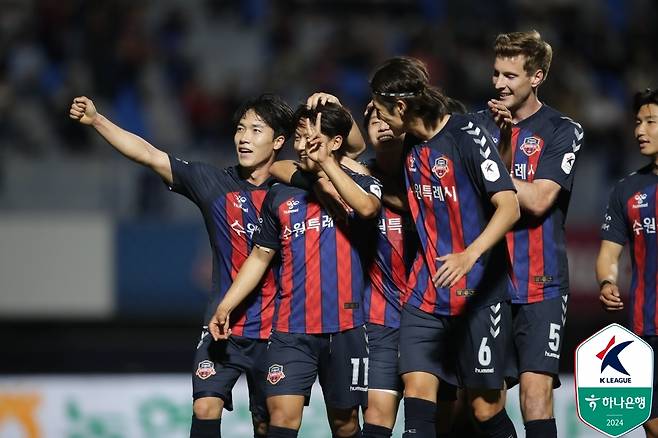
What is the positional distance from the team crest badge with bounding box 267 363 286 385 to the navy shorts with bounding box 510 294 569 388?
120 cm

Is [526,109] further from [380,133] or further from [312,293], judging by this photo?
[312,293]

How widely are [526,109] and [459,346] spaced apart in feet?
4.42

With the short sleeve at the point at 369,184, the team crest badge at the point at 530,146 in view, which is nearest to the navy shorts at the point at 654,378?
the team crest badge at the point at 530,146

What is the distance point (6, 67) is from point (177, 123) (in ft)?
6.79

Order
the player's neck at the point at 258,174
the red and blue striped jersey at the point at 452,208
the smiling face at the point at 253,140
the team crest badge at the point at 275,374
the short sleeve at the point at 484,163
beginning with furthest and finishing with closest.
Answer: the player's neck at the point at 258,174, the smiling face at the point at 253,140, the team crest badge at the point at 275,374, the red and blue striped jersey at the point at 452,208, the short sleeve at the point at 484,163

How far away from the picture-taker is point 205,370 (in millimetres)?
5945

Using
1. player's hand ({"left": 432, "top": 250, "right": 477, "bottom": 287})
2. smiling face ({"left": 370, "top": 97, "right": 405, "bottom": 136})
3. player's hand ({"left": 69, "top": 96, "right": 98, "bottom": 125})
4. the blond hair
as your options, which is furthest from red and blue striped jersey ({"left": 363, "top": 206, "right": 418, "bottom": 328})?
player's hand ({"left": 69, "top": 96, "right": 98, "bottom": 125})

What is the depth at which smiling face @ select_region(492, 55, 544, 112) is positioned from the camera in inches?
230

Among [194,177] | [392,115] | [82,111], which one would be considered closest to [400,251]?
[392,115]

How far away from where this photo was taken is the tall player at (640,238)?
6012mm

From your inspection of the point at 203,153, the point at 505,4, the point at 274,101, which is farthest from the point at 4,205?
the point at 505,4

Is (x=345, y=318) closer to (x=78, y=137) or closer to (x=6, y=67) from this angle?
(x=78, y=137)

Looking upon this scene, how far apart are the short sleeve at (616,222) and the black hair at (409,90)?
4.38 feet

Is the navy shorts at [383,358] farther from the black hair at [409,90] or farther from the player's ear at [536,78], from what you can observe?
the player's ear at [536,78]
